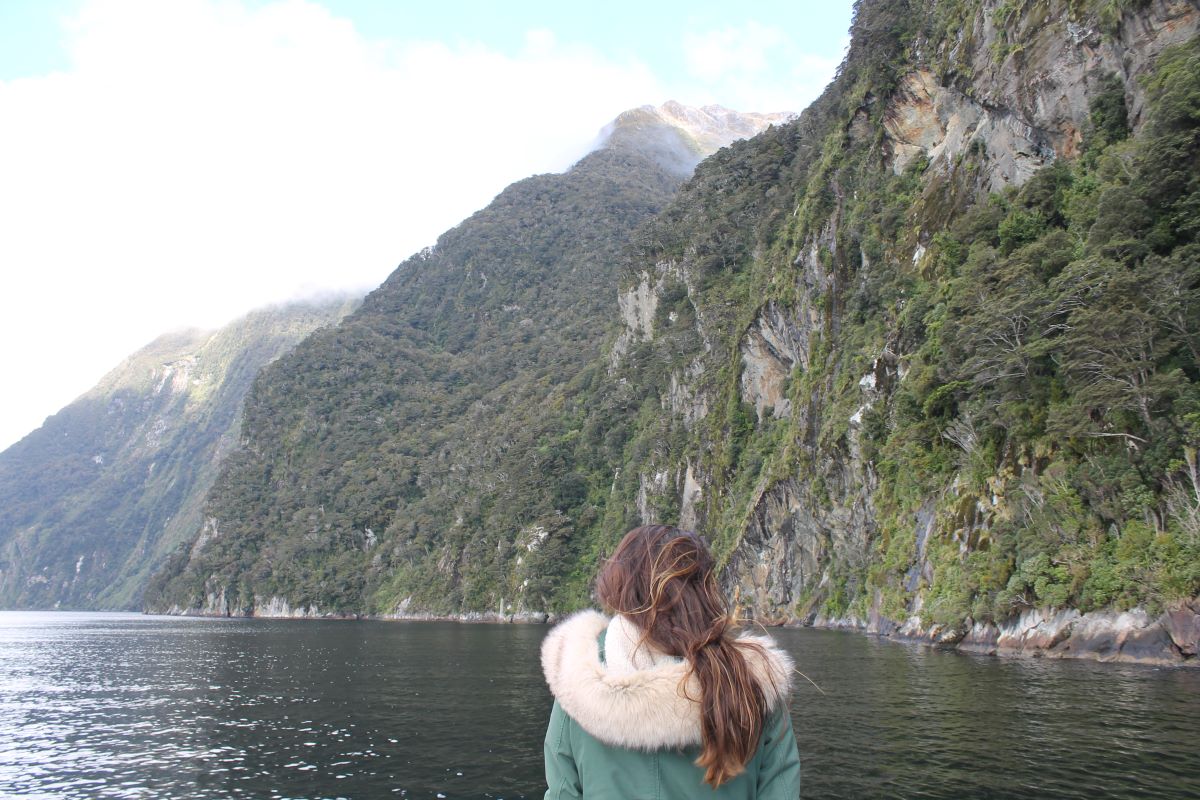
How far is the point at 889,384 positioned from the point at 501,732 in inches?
1523

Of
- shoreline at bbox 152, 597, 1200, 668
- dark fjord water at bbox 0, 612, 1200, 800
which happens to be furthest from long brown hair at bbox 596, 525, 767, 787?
shoreline at bbox 152, 597, 1200, 668

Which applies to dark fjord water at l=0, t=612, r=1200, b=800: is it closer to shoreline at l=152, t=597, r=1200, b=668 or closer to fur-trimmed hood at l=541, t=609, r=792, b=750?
shoreline at l=152, t=597, r=1200, b=668

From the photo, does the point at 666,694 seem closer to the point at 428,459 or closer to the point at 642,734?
the point at 642,734

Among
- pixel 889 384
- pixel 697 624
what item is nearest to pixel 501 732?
pixel 697 624

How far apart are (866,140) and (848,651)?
45.9 meters

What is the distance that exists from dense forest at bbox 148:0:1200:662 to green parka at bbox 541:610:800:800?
94.5 feet

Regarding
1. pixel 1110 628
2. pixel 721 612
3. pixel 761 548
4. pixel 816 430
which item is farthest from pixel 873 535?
pixel 721 612

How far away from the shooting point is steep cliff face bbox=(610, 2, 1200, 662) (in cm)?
2870

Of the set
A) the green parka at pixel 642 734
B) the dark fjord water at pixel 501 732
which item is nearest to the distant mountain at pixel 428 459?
the dark fjord water at pixel 501 732

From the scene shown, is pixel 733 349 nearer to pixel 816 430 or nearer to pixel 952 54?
pixel 816 430

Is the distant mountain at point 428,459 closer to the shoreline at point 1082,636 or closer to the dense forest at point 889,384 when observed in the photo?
the dense forest at point 889,384

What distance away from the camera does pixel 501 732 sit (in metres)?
20.1

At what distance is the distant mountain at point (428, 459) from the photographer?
110 m

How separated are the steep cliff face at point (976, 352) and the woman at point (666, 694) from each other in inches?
1133
